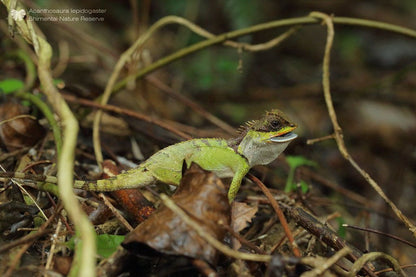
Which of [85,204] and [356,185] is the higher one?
[85,204]

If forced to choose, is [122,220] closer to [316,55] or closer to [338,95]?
[338,95]

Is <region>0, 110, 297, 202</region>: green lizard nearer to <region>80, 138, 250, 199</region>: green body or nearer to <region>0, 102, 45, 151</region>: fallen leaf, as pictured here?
<region>80, 138, 250, 199</region>: green body

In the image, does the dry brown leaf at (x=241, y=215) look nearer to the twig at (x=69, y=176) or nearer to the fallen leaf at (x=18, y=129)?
the twig at (x=69, y=176)

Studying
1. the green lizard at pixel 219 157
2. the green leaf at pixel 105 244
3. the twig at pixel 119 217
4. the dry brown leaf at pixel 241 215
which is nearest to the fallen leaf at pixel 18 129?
the green lizard at pixel 219 157

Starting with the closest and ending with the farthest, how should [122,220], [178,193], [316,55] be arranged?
[178,193], [122,220], [316,55]

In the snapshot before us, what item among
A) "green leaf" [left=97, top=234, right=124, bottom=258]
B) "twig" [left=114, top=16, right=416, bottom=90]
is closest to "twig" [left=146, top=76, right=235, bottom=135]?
"twig" [left=114, top=16, right=416, bottom=90]

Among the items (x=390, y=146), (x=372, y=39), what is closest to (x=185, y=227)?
(x=390, y=146)
